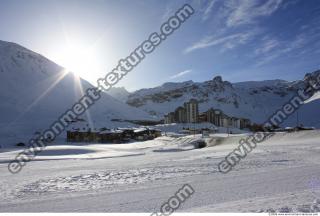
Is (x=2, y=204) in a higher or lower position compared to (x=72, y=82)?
lower

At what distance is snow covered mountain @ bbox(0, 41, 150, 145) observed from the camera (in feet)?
371

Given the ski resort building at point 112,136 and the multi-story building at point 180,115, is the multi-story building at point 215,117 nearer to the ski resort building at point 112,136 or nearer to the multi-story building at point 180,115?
the multi-story building at point 180,115

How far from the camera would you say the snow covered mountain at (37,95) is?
113019 mm

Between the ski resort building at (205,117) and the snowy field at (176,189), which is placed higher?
the ski resort building at (205,117)

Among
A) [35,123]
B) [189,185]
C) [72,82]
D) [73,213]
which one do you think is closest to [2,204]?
[73,213]

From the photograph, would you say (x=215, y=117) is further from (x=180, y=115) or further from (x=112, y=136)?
(x=112, y=136)

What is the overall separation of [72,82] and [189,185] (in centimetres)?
16273

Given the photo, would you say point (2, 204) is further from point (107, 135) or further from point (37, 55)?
point (37, 55)

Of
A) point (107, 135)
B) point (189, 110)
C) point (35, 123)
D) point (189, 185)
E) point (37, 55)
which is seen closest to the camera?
point (189, 185)

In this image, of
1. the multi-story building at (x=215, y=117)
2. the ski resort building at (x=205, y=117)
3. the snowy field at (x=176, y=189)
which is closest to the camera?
the snowy field at (x=176, y=189)

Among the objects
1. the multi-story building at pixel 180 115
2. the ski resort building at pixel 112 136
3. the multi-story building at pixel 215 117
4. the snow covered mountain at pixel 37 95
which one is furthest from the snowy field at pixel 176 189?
the multi-story building at pixel 215 117

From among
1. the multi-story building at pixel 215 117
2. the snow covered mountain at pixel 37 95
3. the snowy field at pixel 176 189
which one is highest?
the snow covered mountain at pixel 37 95

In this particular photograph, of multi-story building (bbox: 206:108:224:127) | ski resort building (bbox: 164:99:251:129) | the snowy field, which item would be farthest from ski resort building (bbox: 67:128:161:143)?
the snowy field

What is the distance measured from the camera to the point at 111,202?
27.2ft
